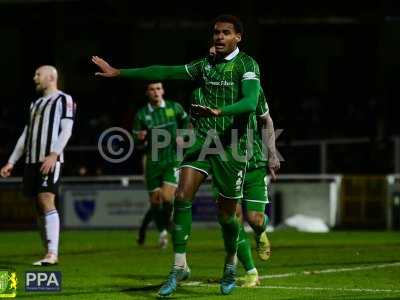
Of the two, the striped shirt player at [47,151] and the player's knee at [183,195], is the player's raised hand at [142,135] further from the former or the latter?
the player's knee at [183,195]

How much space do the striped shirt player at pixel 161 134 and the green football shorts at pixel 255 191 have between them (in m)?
5.36

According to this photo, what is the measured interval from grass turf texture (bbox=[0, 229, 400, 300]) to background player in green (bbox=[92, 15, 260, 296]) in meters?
0.71

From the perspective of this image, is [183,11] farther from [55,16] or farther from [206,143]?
[206,143]

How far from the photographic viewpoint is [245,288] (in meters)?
11.1

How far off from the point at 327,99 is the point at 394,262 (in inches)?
662

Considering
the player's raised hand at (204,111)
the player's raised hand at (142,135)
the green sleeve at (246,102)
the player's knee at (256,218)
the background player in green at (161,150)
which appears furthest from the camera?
the background player in green at (161,150)

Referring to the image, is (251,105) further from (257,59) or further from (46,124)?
(257,59)

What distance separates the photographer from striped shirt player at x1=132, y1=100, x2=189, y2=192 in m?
17.3

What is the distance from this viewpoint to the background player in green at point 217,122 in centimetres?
1040

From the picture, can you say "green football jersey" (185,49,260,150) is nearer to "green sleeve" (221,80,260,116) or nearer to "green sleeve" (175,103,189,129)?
"green sleeve" (221,80,260,116)

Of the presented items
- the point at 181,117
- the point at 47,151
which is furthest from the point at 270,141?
the point at 181,117

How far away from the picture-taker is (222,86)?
10.5 m

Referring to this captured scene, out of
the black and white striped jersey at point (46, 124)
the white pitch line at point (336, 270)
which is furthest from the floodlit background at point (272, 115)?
the black and white striped jersey at point (46, 124)

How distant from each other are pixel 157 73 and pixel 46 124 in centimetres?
370
